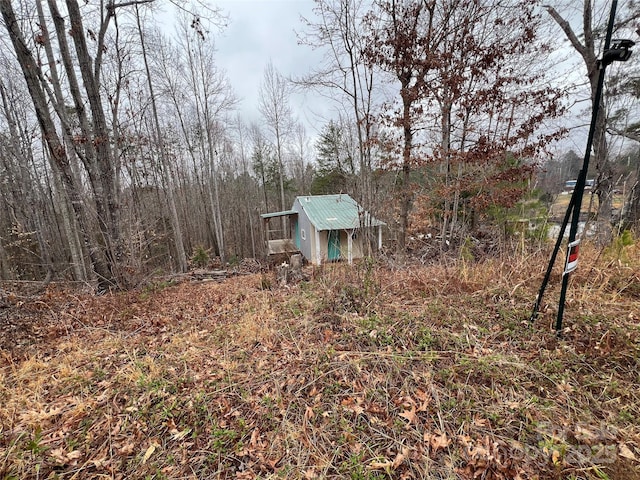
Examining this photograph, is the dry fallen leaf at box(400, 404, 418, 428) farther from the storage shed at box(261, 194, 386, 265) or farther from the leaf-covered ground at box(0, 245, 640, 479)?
the storage shed at box(261, 194, 386, 265)

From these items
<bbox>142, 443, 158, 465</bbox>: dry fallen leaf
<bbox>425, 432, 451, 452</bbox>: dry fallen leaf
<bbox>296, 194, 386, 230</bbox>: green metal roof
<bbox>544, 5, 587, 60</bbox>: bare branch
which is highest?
<bbox>544, 5, 587, 60</bbox>: bare branch

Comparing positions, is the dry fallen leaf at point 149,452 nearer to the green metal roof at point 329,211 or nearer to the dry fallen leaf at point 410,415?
the dry fallen leaf at point 410,415

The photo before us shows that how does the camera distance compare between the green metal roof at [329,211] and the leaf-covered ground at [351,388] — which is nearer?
the leaf-covered ground at [351,388]

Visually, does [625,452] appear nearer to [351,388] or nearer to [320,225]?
[351,388]

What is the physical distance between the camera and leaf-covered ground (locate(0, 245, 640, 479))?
5.00ft

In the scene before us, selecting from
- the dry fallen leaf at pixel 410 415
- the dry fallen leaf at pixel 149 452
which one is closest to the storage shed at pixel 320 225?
the dry fallen leaf at pixel 410 415

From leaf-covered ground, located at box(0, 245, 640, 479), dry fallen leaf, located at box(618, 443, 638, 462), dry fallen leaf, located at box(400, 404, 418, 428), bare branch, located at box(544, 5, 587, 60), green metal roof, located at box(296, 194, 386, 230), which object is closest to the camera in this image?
dry fallen leaf, located at box(618, 443, 638, 462)

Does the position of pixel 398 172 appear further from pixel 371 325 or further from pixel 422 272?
pixel 371 325

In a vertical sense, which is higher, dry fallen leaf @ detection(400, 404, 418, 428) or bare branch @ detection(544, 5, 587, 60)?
bare branch @ detection(544, 5, 587, 60)

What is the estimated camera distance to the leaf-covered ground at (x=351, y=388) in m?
1.52

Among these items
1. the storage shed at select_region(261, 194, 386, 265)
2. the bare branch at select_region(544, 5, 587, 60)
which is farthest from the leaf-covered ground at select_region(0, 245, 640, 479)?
the storage shed at select_region(261, 194, 386, 265)

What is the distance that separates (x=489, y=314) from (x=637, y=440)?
52.4 inches

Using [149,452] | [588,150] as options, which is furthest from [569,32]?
[149,452]

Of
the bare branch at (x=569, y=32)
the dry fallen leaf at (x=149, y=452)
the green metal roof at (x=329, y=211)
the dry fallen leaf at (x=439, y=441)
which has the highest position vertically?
the bare branch at (x=569, y=32)
